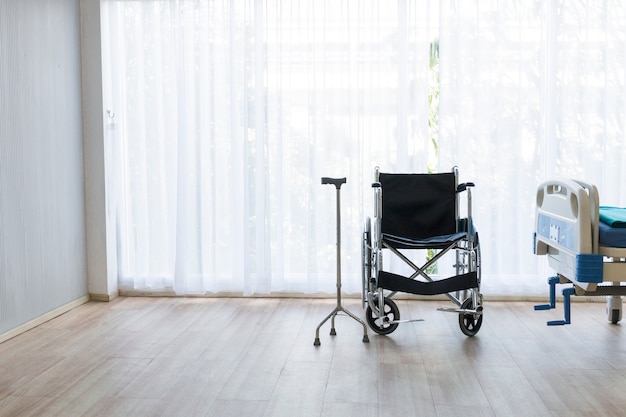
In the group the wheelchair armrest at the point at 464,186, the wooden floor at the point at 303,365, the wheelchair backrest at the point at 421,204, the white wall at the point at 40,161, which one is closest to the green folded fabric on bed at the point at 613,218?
the wooden floor at the point at 303,365

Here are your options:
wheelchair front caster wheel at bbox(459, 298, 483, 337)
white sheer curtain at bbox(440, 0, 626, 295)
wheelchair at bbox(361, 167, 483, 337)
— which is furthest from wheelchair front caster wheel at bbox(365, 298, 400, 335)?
white sheer curtain at bbox(440, 0, 626, 295)

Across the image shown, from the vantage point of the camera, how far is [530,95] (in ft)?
15.3

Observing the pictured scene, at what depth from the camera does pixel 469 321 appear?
398 cm

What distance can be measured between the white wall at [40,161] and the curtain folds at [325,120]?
0.99ft

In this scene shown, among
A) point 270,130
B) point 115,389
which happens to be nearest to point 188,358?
point 115,389

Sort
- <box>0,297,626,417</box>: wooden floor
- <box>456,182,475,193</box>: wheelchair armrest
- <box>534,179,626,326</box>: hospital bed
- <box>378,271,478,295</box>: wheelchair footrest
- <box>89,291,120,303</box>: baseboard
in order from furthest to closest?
<box>89,291,120,303</box>: baseboard, <box>456,182,475,193</box>: wheelchair armrest, <box>378,271,478,295</box>: wheelchair footrest, <box>534,179,626,326</box>: hospital bed, <box>0,297,626,417</box>: wooden floor

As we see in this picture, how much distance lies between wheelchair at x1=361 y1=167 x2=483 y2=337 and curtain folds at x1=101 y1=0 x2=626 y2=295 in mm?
402

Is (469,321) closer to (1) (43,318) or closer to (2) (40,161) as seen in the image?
(1) (43,318)

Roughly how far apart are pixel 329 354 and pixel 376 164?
1589mm

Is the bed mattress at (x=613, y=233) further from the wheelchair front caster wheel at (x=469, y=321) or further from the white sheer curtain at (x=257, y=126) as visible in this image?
the white sheer curtain at (x=257, y=126)

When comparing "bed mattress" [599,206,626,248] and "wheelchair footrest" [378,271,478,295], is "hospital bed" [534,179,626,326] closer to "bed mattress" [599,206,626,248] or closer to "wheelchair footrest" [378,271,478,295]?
"bed mattress" [599,206,626,248]

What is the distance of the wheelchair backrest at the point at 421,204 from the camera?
4.36 m

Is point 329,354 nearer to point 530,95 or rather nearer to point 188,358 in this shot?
point 188,358

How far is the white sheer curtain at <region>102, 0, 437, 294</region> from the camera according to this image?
4738 mm
